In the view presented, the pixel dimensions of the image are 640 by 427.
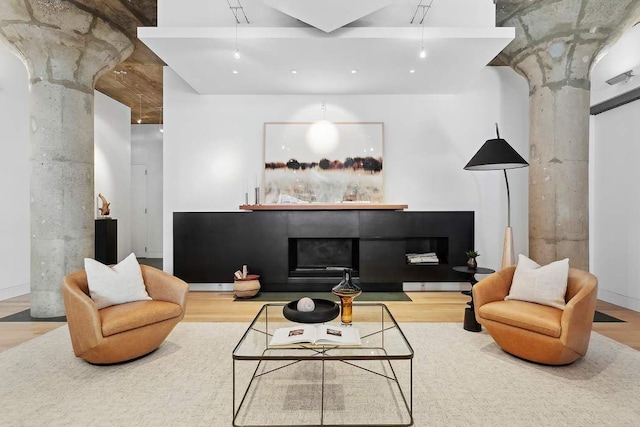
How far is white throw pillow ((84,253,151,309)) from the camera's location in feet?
8.71

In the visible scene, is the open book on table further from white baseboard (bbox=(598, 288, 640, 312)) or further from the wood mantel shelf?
white baseboard (bbox=(598, 288, 640, 312))

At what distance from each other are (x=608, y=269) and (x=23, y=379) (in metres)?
6.16

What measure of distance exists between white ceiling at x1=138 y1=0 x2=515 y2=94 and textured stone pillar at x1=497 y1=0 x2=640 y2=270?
73cm

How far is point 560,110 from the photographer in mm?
4062

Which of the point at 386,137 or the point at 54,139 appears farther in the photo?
the point at 386,137

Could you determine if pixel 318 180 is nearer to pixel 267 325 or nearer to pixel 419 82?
pixel 419 82

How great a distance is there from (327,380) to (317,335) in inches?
18.6

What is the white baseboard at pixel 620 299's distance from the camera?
399 centimetres

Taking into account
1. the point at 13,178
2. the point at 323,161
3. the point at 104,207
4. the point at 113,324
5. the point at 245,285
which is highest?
the point at 323,161

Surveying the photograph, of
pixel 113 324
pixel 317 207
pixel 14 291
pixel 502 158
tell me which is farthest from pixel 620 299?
pixel 14 291

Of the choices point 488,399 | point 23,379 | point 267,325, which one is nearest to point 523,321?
point 488,399

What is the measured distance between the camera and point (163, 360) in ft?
8.70

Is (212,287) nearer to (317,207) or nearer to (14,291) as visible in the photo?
(317,207)

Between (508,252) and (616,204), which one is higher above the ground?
(616,204)
